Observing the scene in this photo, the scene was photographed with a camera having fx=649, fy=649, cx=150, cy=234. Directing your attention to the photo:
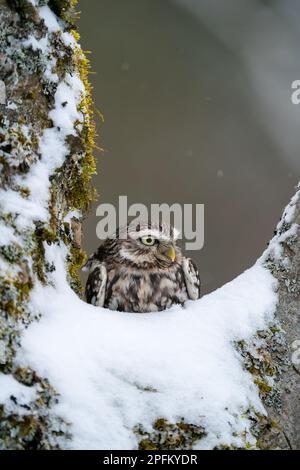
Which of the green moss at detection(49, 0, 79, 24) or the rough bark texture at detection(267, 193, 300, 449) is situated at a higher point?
the green moss at detection(49, 0, 79, 24)

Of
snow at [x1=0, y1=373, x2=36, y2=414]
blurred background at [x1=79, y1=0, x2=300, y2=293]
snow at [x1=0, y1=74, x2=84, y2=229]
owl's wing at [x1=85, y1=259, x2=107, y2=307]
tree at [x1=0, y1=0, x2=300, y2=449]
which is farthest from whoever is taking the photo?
blurred background at [x1=79, y1=0, x2=300, y2=293]

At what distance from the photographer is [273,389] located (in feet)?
10.6

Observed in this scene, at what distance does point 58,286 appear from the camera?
306cm

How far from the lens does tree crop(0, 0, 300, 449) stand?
2.59 m

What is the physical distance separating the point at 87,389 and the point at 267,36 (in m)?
5.95

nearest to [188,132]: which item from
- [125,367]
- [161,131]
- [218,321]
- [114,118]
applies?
[161,131]

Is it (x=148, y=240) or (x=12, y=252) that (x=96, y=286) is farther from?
(x=12, y=252)

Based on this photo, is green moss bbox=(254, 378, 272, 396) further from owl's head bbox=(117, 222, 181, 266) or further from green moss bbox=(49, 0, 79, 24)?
green moss bbox=(49, 0, 79, 24)

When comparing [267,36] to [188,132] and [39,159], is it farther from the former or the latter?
[39,159]

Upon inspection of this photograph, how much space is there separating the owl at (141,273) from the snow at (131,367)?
27.6 inches

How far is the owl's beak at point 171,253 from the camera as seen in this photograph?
413cm

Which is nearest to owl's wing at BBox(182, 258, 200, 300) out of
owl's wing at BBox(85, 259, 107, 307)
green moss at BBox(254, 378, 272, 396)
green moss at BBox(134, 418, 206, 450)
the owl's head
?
the owl's head

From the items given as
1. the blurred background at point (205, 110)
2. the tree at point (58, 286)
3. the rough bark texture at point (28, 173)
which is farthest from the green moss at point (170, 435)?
the blurred background at point (205, 110)

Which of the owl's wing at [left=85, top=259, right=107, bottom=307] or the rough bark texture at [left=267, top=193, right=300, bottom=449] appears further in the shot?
the owl's wing at [left=85, top=259, right=107, bottom=307]
